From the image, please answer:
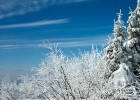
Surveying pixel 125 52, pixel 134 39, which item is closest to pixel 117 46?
pixel 125 52

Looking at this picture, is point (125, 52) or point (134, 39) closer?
point (125, 52)

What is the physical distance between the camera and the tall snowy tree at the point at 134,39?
103ft

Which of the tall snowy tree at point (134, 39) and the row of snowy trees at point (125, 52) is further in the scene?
the tall snowy tree at point (134, 39)

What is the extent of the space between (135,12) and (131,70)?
18.5 ft

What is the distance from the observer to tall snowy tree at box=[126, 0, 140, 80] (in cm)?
3141

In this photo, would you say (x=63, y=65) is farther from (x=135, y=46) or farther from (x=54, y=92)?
(x=135, y=46)

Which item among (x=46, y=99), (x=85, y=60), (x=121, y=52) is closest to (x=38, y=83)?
(x=46, y=99)

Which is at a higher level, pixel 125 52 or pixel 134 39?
pixel 134 39

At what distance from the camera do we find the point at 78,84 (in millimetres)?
19109

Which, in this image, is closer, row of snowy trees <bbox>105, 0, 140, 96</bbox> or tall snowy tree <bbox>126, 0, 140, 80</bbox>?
row of snowy trees <bbox>105, 0, 140, 96</bbox>

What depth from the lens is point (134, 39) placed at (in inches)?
1264

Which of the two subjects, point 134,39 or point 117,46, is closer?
point 117,46

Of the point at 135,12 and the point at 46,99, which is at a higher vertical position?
the point at 135,12

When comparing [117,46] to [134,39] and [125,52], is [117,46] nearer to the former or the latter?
[125,52]
